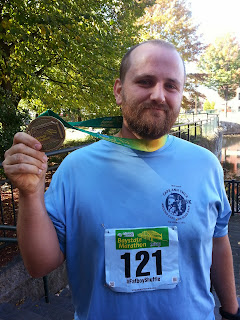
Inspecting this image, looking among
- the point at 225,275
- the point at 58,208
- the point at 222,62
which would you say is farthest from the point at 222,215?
the point at 222,62

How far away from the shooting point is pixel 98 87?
7570mm

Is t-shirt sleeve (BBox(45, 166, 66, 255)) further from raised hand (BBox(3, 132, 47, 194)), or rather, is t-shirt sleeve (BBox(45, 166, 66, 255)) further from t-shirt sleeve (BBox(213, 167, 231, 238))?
t-shirt sleeve (BBox(213, 167, 231, 238))

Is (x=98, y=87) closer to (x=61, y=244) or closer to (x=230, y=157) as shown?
(x=61, y=244)

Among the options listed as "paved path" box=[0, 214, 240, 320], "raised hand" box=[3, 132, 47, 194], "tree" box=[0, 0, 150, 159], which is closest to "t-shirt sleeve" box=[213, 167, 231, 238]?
"raised hand" box=[3, 132, 47, 194]

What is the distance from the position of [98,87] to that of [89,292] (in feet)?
22.4

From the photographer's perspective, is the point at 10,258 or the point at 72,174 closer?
the point at 72,174

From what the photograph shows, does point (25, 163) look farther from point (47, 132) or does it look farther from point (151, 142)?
point (151, 142)

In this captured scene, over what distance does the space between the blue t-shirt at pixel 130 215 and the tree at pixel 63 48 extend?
4.76 metres

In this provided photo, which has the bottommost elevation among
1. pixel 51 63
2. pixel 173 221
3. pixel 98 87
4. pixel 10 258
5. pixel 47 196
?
pixel 10 258

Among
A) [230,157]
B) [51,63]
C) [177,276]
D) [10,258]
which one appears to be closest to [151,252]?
[177,276]

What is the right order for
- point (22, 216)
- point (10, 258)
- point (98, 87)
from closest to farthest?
point (22, 216), point (10, 258), point (98, 87)

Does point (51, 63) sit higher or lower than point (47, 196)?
higher

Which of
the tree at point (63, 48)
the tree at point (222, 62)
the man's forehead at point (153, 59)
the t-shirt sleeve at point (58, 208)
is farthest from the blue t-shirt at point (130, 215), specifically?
the tree at point (222, 62)

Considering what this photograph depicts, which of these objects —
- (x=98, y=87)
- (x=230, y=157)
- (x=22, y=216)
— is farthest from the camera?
(x=230, y=157)
